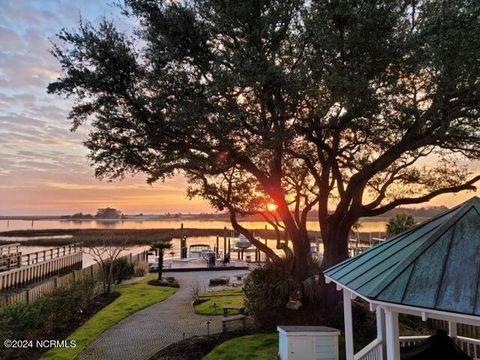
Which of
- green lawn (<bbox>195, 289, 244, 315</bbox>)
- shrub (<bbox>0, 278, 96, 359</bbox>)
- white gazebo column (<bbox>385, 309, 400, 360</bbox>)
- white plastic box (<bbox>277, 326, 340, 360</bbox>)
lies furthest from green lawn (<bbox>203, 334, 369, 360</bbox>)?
shrub (<bbox>0, 278, 96, 359</bbox>)

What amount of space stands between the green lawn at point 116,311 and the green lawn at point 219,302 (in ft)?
7.86

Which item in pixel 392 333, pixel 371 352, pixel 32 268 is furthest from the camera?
pixel 32 268

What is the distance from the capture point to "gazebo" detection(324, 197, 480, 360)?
4734 mm

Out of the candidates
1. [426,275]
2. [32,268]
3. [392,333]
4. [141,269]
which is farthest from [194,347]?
[141,269]

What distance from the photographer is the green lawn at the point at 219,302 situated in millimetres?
16348

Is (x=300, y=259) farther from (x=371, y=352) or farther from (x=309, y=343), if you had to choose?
(x=371, y=352)

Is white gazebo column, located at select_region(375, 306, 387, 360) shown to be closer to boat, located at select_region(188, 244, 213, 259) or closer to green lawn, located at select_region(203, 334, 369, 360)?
green lawn, located at select_region(203, 334, 369, 360)

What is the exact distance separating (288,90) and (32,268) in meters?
17.7

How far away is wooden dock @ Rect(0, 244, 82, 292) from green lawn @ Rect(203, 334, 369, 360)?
478 inches

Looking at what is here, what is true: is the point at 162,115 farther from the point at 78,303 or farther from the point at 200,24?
the point at 78,303

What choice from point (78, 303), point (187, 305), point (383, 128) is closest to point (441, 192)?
point (383, 128)

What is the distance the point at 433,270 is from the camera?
5.29 metres

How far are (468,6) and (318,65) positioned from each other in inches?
121

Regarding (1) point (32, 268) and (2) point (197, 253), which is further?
(2) point (197, 253)
